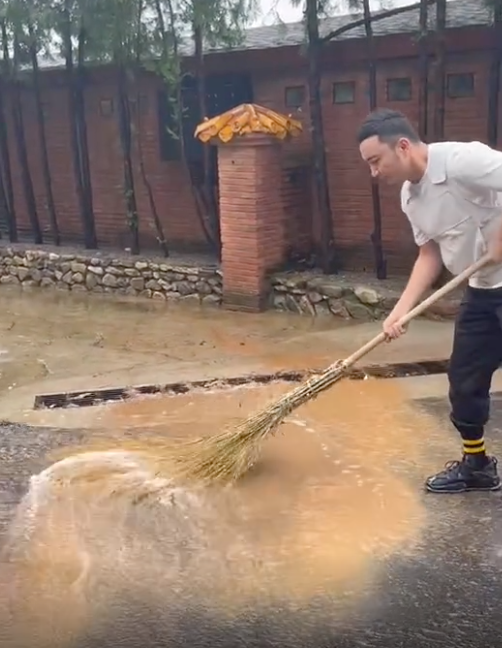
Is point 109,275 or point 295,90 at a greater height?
point 295,90

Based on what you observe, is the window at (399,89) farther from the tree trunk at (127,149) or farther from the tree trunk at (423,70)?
→ the tree trunk at (127,149)

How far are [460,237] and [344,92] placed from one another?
754cm

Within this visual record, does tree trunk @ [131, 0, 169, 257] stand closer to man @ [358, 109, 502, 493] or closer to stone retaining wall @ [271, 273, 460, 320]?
stone retaining wall @ [271, 273, 460, 320]

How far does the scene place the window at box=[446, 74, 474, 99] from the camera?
31.2 feet

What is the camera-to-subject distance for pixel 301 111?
10898 millimetres

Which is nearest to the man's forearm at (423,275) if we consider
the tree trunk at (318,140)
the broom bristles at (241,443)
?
the broom bristles at (241,443)

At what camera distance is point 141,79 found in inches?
487

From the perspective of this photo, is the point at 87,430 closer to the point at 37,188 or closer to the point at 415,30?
the point at 415,30

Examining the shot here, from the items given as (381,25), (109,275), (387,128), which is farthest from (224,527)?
(109,275)

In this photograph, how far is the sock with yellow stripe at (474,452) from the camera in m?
3.71

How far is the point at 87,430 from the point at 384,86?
22.1ft

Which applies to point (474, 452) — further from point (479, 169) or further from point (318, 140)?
point (318, 140)

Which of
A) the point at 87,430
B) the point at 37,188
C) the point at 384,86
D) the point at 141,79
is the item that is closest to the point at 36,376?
the point at 87,430

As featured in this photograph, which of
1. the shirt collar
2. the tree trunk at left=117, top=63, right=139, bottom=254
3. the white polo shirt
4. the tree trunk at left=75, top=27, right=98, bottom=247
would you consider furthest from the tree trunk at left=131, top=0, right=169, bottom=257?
the shirt collar
